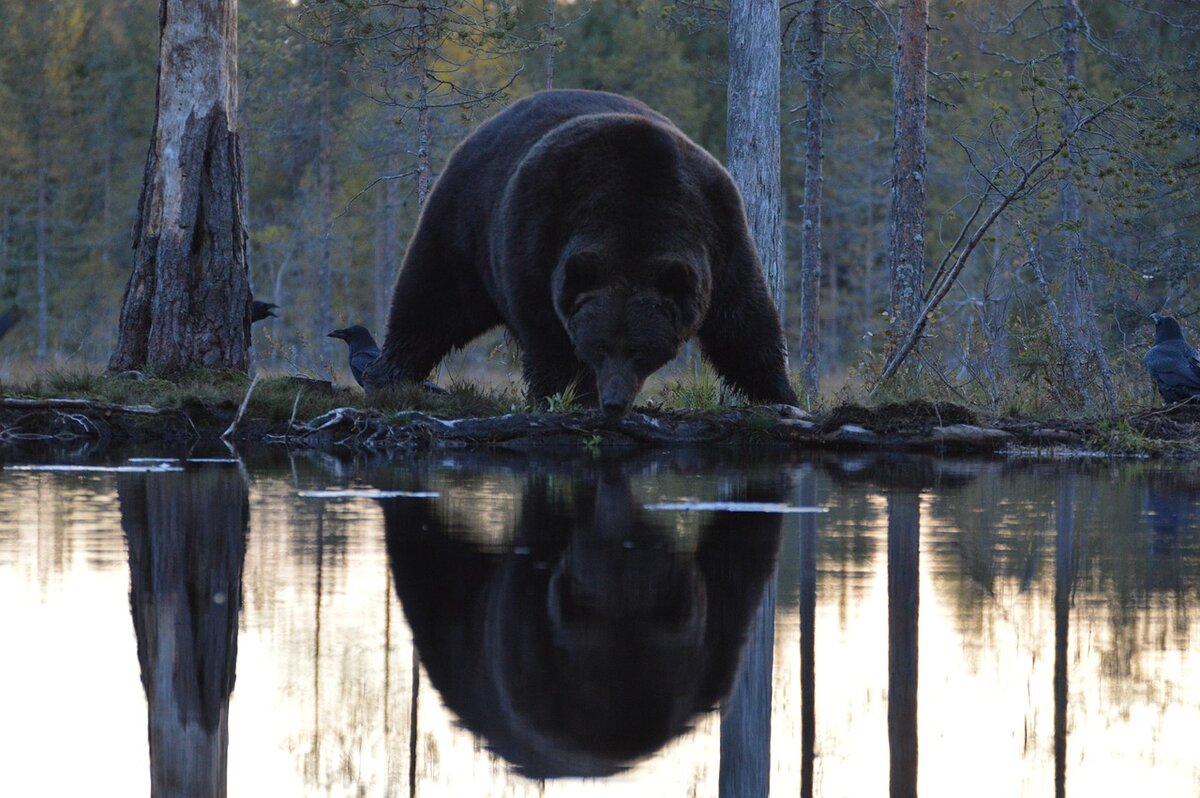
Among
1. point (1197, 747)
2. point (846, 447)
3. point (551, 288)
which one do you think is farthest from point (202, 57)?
point (1197, 747)

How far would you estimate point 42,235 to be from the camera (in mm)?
46625

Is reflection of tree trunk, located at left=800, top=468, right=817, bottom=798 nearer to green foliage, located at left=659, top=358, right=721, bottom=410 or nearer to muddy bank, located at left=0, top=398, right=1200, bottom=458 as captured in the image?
muddy bank, located at left=0, top=398, right=1200, bottom=458

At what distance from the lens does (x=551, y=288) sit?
986 centimetres

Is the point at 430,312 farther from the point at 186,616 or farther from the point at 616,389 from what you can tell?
the point at 186,616

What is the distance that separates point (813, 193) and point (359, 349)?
29.5 ft

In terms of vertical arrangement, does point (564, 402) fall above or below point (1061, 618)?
above

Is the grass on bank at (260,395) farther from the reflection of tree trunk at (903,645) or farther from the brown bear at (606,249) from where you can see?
the reflection of tree trunk at (903,645)

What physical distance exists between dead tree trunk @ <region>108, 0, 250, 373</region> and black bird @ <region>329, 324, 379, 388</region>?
8.83 ft

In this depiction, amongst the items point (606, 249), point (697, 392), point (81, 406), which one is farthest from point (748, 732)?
point (697, 392)

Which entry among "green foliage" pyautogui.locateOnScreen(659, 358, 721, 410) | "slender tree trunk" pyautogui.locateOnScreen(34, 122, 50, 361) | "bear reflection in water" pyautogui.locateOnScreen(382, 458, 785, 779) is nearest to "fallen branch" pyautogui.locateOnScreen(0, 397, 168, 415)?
"green foliage" pyautogui.locateOnScreen(659, 358, 721, 410)

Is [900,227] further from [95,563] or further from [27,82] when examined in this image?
[27,82]

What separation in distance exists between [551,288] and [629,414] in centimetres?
100

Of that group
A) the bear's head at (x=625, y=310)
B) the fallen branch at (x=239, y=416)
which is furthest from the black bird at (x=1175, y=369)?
the fallen branch at (x=239, y=416)

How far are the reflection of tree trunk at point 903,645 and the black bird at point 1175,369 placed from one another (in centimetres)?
528
